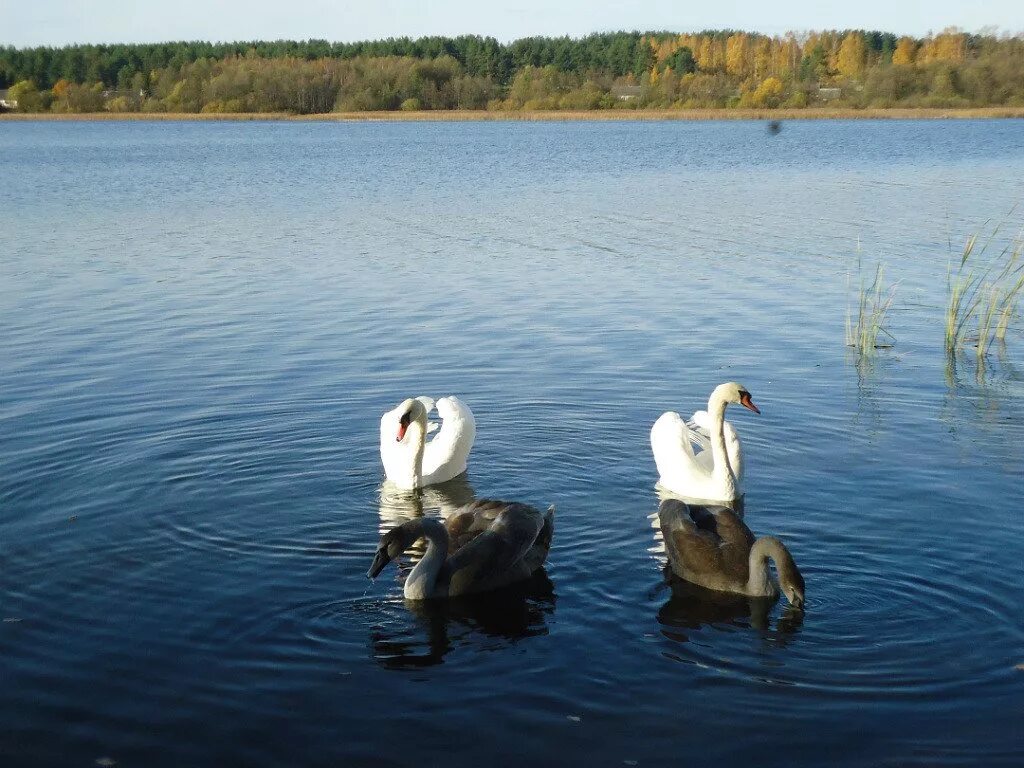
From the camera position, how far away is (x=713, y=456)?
1066cm

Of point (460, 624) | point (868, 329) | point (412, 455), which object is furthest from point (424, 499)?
point (868, 329)

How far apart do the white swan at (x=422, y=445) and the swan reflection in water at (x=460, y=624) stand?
5.85 ft

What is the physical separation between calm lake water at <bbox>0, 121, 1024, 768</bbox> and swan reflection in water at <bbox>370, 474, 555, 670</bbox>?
1.2 inches

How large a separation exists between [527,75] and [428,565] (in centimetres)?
13179

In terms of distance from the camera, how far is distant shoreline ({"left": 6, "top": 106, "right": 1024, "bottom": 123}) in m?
99.9

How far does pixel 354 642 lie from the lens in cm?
764

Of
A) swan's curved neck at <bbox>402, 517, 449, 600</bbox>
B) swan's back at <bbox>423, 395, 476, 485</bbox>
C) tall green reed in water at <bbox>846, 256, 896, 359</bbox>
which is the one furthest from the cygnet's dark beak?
tall green reed in water at <bbox>846, 256, 896, 359</bbox>

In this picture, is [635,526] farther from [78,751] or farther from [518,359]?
[518,359]

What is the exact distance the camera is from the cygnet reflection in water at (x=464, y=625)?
7.55m

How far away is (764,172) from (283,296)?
1178 inches

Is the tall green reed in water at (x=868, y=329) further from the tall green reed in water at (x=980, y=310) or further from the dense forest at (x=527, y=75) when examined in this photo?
the dense forest at (x=527, y=75)

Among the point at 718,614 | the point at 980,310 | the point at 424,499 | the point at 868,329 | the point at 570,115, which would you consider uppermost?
the point at 570,115

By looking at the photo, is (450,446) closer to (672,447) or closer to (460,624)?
(672,447)

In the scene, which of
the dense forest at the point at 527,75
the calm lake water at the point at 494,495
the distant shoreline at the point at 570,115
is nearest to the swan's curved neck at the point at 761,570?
the calm lake water at the point at 494,495
